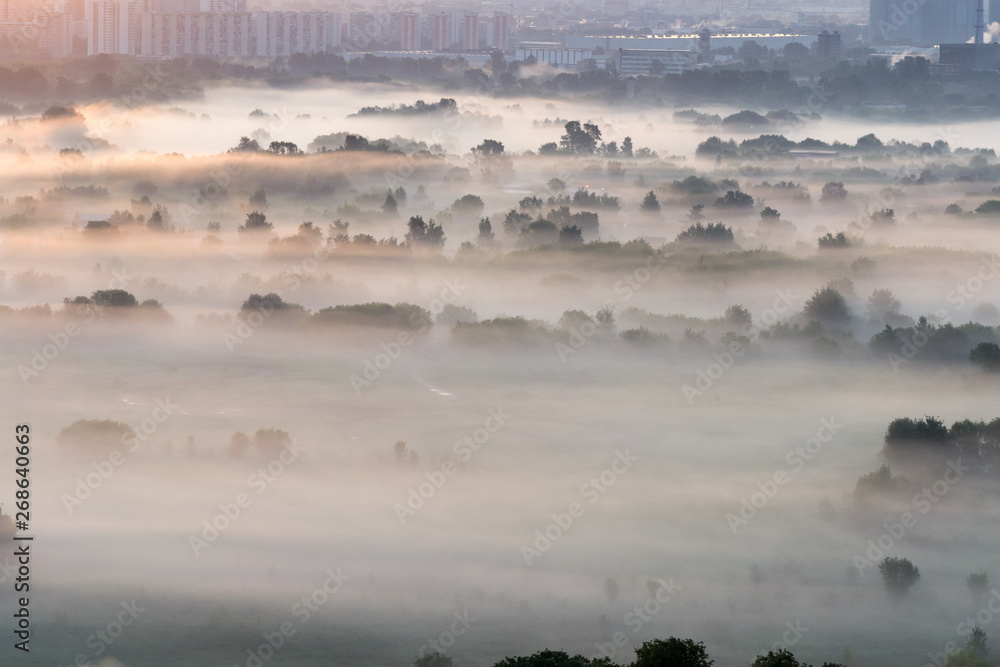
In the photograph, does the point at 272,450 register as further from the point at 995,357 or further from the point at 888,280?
the point at 888,280

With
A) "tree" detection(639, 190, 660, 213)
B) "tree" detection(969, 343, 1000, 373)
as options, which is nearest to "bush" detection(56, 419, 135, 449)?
"tree" detection(969, 343, 1000, 373)

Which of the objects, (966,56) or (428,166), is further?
(966,56)

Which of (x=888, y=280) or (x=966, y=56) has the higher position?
(x=966, y=56)

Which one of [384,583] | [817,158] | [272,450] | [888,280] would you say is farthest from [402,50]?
[384,583]

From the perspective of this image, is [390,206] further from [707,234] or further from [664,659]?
[664,659]

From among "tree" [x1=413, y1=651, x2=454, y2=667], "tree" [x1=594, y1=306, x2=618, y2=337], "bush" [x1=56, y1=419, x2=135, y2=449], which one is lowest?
"bush" [x1=56, y1=419, x2=135, y2=449]

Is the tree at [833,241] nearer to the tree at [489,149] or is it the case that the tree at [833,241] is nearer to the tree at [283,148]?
the tree at [489,149]

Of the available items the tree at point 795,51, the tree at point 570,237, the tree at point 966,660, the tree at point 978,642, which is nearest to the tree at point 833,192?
the tree at point 570,237

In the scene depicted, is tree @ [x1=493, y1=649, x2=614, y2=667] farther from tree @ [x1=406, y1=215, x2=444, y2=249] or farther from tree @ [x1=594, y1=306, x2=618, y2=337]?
tree @ [x1=406, y1=215, x2=444, y2=249]
